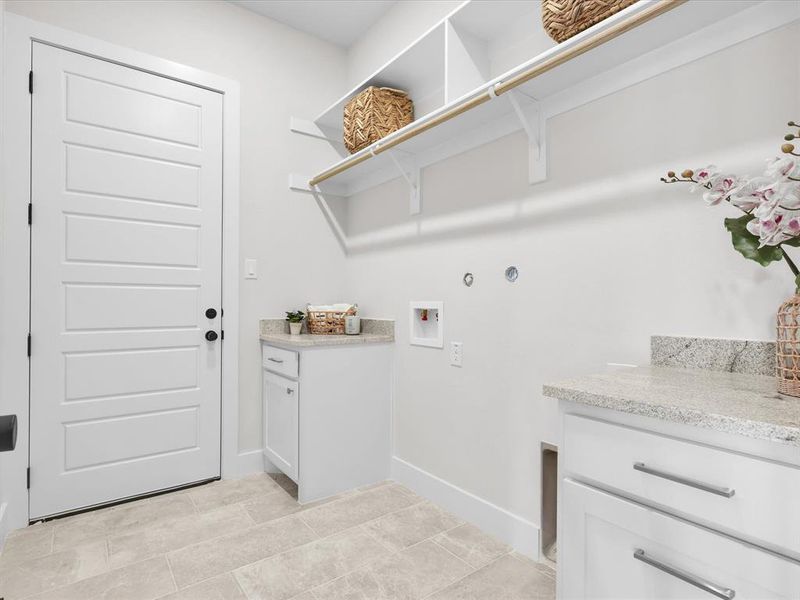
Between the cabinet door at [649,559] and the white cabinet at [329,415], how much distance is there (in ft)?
4.81

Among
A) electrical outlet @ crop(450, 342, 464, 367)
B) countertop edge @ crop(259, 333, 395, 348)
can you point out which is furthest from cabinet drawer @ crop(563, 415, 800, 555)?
countertop edge @ crop(259, 333, 395, 348)

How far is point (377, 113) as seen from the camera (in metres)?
2.38

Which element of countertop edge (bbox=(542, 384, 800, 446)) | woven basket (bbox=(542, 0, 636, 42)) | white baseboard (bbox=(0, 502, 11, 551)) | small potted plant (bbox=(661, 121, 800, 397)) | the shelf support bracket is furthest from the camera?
the shelf support bracket

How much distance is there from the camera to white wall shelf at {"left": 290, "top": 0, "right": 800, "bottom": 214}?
4.17 ft

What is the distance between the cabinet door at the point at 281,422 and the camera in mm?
2359

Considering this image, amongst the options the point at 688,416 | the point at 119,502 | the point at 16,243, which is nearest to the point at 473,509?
the point at 688,416

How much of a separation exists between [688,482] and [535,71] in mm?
1288

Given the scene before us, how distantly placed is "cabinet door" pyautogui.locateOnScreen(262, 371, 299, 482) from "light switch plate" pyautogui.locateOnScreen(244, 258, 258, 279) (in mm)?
604

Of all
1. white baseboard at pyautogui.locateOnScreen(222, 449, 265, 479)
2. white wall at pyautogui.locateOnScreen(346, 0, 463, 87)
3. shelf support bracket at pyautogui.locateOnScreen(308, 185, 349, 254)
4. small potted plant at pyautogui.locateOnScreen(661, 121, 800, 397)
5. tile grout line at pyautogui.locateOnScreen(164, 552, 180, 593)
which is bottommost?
tile grout line at pyautogui.locateOnScreen(164, 552, 180, 593)

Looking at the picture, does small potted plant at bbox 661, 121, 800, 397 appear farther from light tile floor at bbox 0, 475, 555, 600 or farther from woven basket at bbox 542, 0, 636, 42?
light tile floor at bbox 0, 475, 555, 600

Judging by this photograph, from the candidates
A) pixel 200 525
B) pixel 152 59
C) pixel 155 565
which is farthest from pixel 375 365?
pixel 152 59

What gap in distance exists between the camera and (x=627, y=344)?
5.03 ft

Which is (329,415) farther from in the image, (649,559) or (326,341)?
(649,559)

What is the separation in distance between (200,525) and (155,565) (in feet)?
1.07
